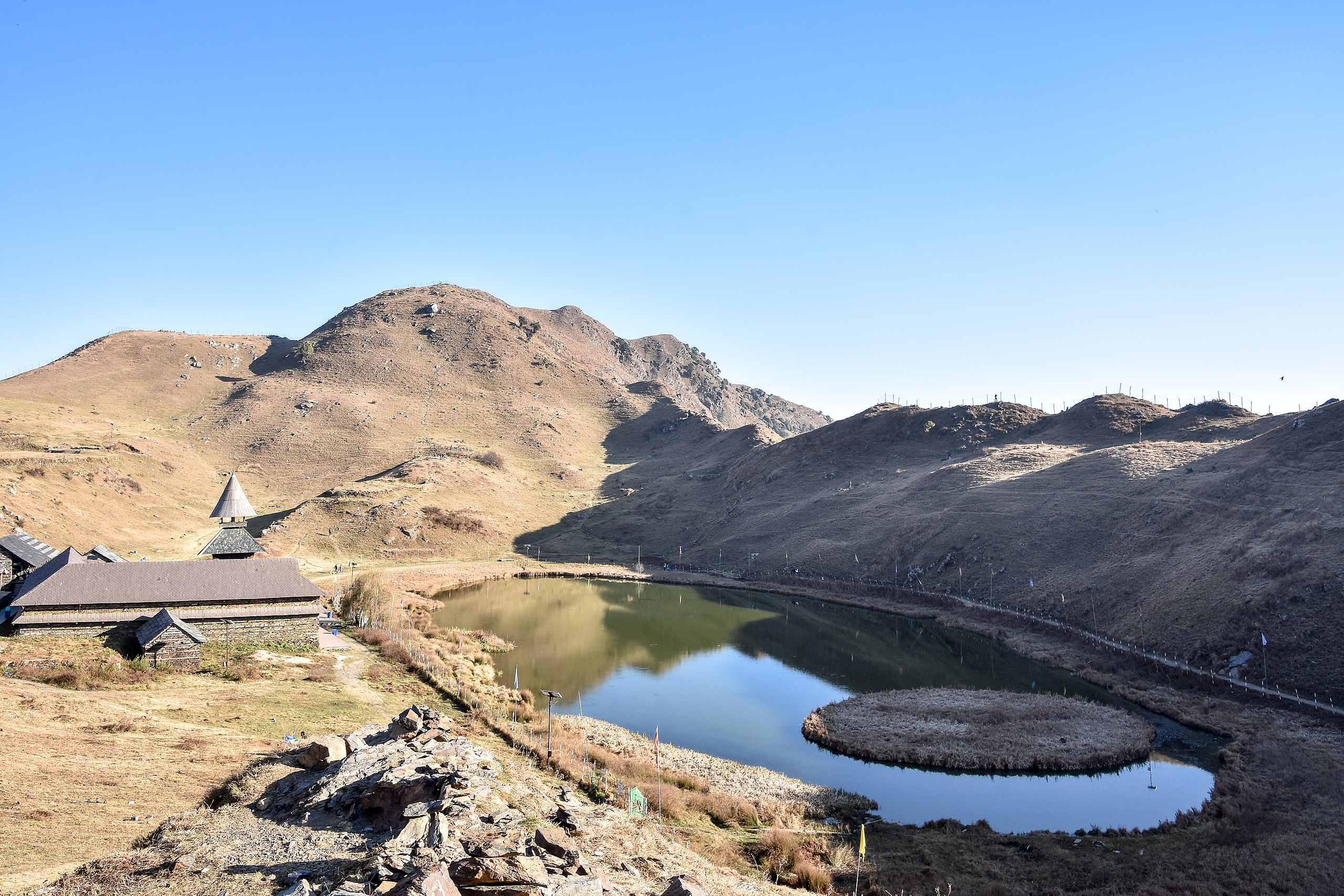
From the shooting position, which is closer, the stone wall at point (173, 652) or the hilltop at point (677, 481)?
the stone wall at point (173, 652)

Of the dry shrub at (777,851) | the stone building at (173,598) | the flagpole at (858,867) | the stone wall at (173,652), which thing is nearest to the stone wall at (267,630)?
the stone building at (173,598)

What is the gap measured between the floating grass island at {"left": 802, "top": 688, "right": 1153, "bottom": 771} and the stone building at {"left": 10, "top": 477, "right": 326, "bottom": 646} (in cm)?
2786

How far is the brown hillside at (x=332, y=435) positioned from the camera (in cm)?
8138

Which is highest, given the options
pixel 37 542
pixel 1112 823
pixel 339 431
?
pixel 339 431

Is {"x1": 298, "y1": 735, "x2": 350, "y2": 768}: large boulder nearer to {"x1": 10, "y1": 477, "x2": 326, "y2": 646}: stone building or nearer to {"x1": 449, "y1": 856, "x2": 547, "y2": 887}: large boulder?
{"x1": 449, "y1": 856, "x2": 547, "y2": 887}: large boulder

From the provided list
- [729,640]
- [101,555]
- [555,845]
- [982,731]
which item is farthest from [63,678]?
[729,640]

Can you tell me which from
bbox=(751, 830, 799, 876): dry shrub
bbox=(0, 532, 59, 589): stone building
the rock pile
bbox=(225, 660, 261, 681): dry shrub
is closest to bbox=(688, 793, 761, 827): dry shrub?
bbox=(751, 830, 799, 876): dry shrub

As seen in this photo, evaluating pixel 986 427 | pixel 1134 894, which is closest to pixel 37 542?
pixel 1134 894

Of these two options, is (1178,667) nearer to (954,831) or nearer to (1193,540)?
(1193,540)

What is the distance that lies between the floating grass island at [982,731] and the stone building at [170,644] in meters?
28.6

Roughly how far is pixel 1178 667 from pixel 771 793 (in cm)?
2856

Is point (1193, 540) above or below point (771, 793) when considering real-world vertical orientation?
above

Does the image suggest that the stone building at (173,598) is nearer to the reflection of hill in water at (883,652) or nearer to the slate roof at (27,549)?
the slate roof at (27,549)

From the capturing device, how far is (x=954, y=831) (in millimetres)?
→ 24734
